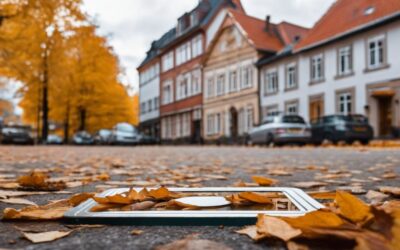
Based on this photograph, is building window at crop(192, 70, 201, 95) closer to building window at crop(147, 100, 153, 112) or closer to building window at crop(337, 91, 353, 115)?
building window at crop(147, 100, 153, 112)

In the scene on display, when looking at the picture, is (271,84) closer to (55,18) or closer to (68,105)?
(68,105)

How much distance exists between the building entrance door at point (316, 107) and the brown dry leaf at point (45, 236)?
23.6m

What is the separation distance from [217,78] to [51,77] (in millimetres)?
15609

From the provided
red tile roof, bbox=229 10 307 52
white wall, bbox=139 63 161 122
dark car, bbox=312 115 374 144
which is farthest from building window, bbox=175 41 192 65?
dark car, bbox=312 115 374 144

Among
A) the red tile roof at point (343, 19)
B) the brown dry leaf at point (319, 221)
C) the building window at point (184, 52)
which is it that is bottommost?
the brown dry leaf at point (319, 221)

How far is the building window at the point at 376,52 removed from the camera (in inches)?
795

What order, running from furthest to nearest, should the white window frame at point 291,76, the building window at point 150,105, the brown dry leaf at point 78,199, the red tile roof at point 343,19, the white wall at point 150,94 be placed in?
the building window at point 150,105, the white wall at point 150,94, the white window frame at point 291,76, the red tile roof at point 343,19, the brown dry leaf at point 78,199

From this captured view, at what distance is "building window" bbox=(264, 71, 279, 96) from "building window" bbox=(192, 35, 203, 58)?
28.7ft

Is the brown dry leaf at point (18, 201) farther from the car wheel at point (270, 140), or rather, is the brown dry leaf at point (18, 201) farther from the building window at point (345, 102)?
the building window at point (345, 102)

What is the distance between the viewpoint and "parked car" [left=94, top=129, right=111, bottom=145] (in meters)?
29.4

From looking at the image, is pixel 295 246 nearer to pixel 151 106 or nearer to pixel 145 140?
pixel 145 140

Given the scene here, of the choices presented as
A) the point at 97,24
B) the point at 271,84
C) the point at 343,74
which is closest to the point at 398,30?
the point at 343,74

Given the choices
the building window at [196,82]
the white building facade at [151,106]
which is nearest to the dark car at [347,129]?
the building window at [196,82]

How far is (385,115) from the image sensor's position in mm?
20250
